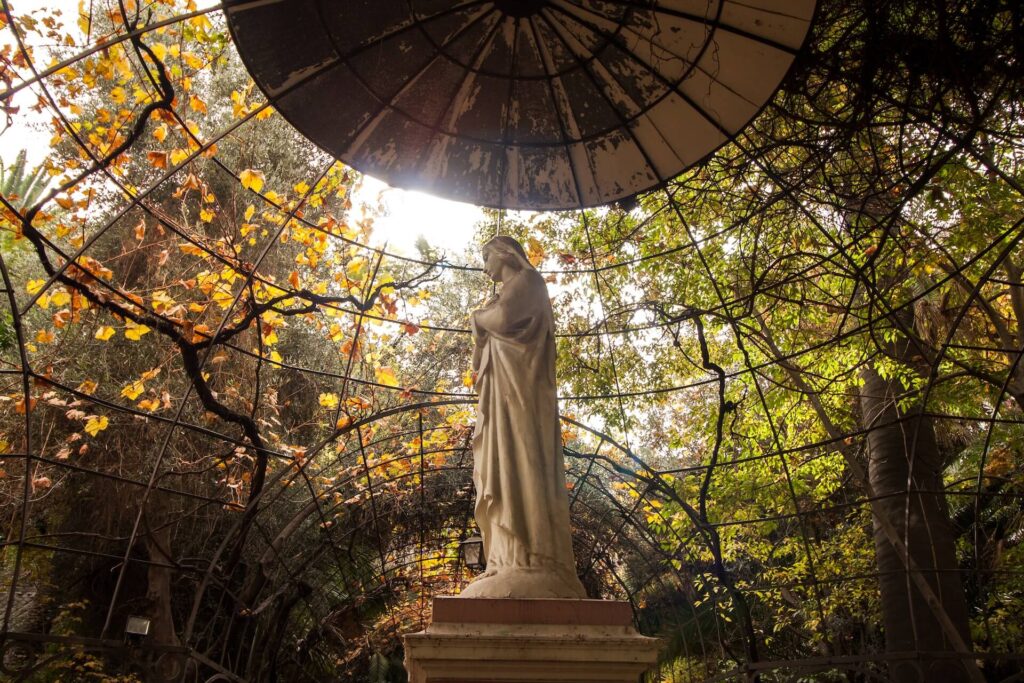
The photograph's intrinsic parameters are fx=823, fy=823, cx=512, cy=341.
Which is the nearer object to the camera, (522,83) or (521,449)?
(521,449)

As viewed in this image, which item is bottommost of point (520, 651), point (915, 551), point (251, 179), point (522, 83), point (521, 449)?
point (520, 651)

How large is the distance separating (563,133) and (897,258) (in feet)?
18.1

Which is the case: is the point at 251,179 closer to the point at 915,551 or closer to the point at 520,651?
the point at 520,651

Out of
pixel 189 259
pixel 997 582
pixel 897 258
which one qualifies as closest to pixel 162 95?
pixel 189 259

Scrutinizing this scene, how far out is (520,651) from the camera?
4.38 metres

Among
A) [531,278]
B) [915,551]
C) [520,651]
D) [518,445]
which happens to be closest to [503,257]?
[531,278]

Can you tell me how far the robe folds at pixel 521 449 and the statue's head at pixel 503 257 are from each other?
0.12 meters

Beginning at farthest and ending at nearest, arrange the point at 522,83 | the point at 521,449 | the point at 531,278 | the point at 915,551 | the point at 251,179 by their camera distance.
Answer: the point at 915,551 < the point at 251,179 < the point at 522,83 < the point at 531,278 < the point at 521,449

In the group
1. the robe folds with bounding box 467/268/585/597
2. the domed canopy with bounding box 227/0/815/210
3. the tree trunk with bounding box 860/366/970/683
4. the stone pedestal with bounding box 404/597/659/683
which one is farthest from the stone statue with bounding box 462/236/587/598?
the tree trunk with bounding box 860/366/970/683

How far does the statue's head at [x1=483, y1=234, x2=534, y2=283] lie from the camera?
239 inches

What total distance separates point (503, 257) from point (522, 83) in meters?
2.13

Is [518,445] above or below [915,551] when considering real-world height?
below

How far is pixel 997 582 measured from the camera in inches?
556

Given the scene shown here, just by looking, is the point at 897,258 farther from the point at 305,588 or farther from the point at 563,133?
the point at 305,588
